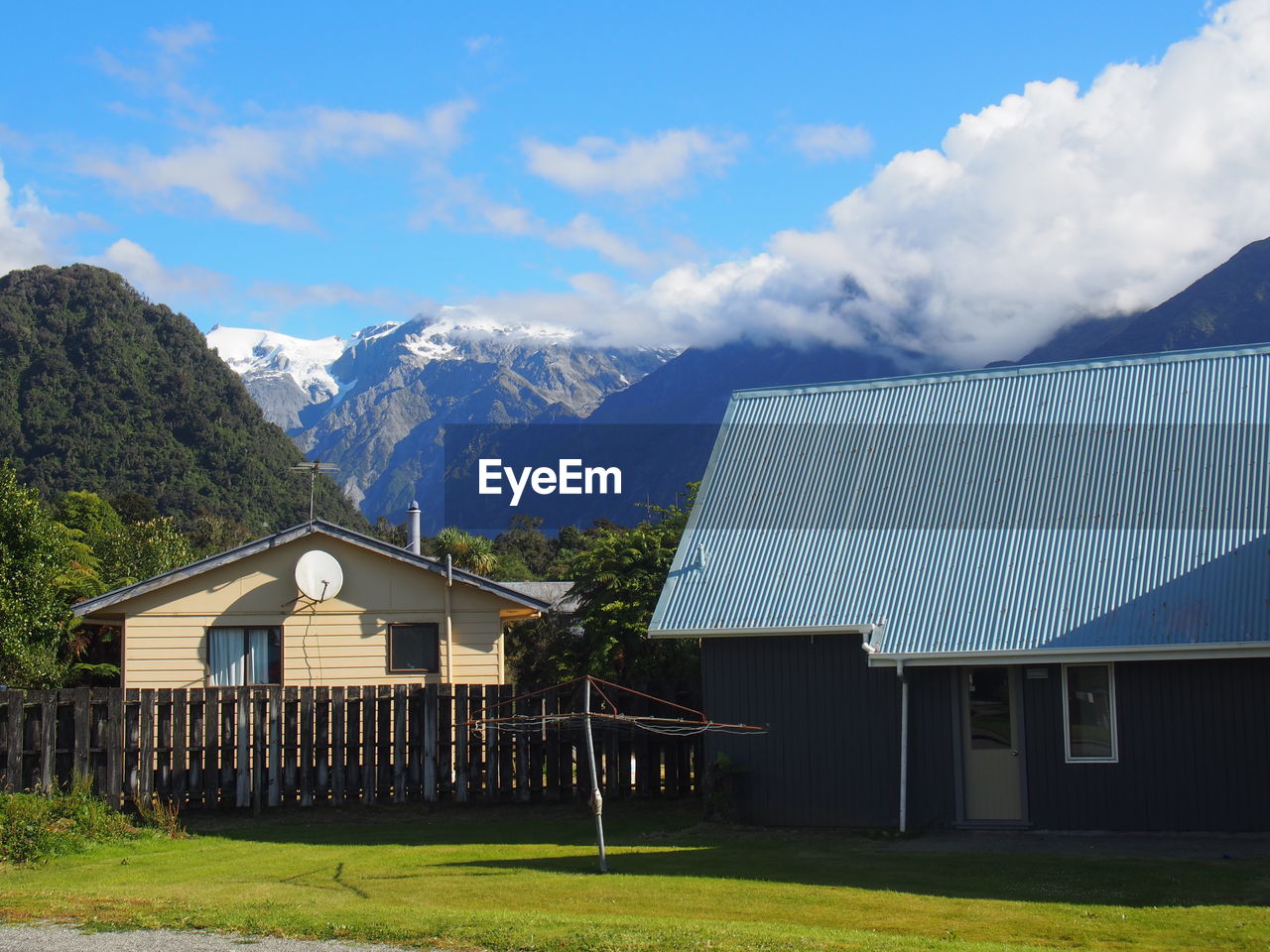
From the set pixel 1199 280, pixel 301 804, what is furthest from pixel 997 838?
pixel 1199 280

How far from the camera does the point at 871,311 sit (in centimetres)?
18412

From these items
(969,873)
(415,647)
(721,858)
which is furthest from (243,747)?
(969,873)

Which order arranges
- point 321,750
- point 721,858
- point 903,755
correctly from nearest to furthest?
point 721,858 < point 903,755 < point 321,750

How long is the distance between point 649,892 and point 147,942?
4.17 m

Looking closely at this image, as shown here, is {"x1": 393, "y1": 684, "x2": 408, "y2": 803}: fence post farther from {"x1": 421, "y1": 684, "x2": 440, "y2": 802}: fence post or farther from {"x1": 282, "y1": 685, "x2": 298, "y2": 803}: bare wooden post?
{"x1": 282, "y1": 685, "x2": 298, "y2": 803}: bare wooden post

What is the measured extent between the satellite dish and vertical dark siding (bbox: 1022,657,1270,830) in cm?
1151

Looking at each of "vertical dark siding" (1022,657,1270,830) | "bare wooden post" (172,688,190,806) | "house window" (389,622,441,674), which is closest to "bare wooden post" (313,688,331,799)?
"bare wooden post" (172,688,190,806)

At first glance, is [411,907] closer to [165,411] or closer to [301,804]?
[301,804]

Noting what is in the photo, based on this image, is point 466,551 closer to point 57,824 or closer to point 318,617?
point 318,617

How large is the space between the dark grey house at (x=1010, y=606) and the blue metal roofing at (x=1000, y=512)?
0.12 ft

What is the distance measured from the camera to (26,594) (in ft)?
87.2

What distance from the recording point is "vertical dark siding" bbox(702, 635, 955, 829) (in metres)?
15.8

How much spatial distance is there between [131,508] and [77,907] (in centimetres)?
6598

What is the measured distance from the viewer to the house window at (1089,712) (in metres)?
15.1
